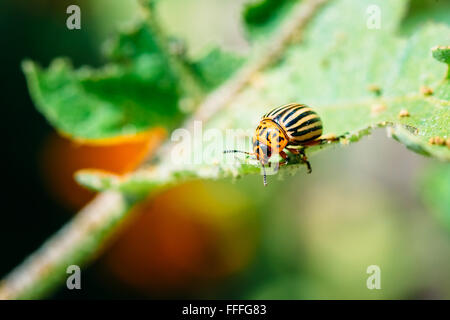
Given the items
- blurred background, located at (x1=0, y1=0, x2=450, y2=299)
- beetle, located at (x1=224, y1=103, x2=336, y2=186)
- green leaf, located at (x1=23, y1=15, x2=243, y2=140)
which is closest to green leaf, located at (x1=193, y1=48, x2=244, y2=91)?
green leaf, located at (x1=23, y1=15, x2=243, y2=140)

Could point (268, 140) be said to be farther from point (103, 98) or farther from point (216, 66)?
point (103, 98)

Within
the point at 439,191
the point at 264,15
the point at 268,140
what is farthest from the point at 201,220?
the point at 268,140

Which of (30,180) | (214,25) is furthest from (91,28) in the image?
(30,180)

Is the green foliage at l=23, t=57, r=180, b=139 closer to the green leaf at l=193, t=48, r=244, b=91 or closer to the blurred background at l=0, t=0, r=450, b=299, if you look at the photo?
the green leaf at l=193, t=48, r=244, b=91

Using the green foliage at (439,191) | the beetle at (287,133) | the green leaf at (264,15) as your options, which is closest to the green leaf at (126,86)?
the green leaf at (264,15)

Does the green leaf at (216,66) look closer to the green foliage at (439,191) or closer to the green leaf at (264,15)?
the green leaf at (264,15)
